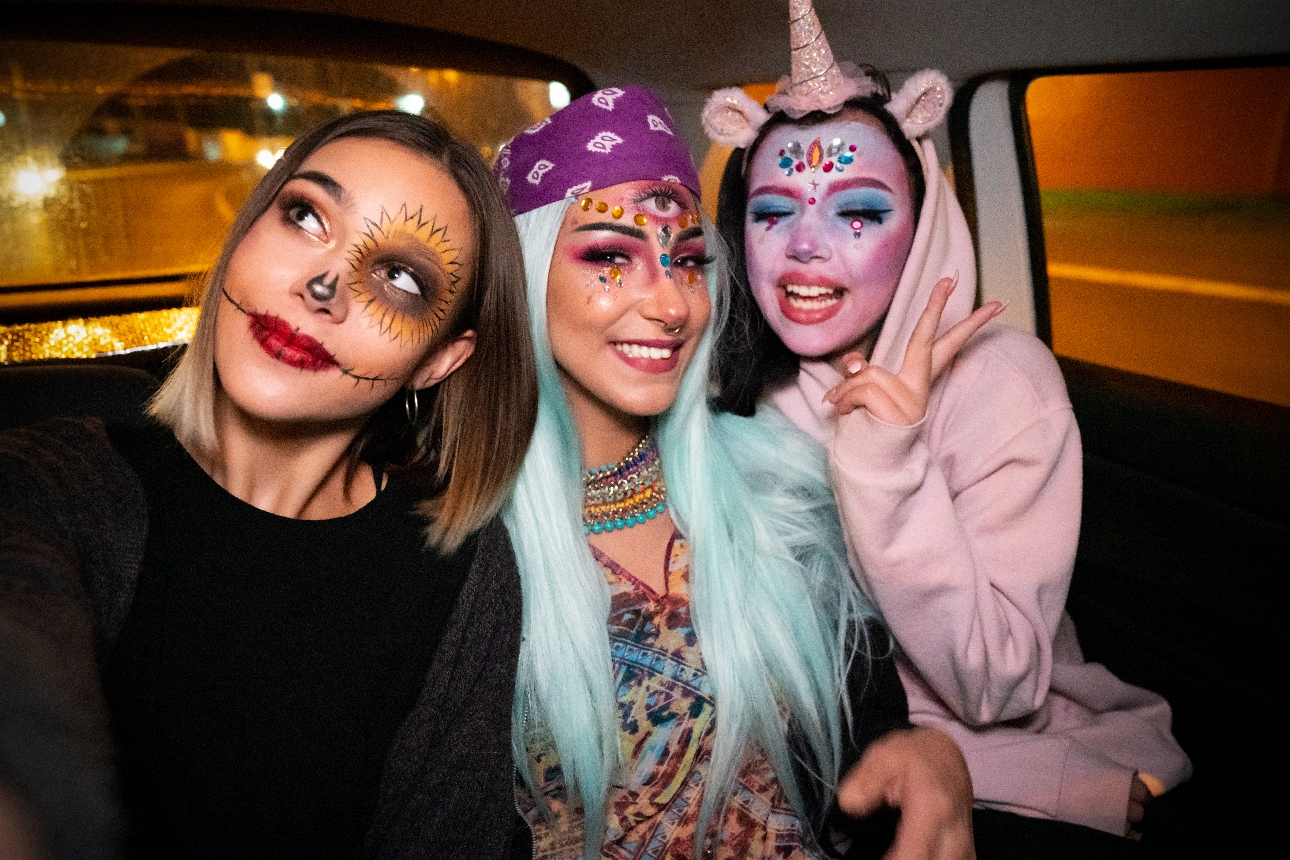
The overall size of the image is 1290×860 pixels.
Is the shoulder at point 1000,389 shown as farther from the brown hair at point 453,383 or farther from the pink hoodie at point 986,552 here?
the brown hair at point 453,383

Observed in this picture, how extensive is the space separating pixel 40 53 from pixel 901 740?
3.06 m

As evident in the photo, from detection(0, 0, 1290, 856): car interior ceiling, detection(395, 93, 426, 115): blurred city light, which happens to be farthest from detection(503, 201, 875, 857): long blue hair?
detection(395, 93, 426, 115): blurred city light

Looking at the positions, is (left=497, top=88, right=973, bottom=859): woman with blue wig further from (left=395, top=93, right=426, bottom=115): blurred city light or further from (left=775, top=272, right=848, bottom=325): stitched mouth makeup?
(left=395, top=93, right=426, bottom=115): blurred city light

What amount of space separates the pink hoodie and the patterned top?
36 cm

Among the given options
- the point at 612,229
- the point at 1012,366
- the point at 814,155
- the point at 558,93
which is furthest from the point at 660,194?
the point at 558,93

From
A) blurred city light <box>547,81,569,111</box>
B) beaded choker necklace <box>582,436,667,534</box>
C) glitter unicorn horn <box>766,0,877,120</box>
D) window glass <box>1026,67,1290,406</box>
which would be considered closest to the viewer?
beaded choker necklace <box>582,436,667,534</box>

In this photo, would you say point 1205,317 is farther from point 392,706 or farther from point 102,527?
point 102,527

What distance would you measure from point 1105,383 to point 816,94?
1.28 meters

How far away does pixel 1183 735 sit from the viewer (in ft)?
6.81

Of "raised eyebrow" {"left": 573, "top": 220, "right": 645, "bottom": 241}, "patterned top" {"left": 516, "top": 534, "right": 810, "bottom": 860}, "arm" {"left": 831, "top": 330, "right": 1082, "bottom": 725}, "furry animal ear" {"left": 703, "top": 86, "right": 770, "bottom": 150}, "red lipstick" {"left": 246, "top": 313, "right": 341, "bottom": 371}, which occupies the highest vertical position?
"furry animal ear" {"left": 703, "top": 86, "right": 770, "bottom": 150}

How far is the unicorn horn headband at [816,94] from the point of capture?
5.61 ft

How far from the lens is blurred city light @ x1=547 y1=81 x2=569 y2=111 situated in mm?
2988

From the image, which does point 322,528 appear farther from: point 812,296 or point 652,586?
point 812,296

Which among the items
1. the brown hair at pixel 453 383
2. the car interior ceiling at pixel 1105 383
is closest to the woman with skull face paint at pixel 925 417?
the car interior ceiling at pixel 1105 383
